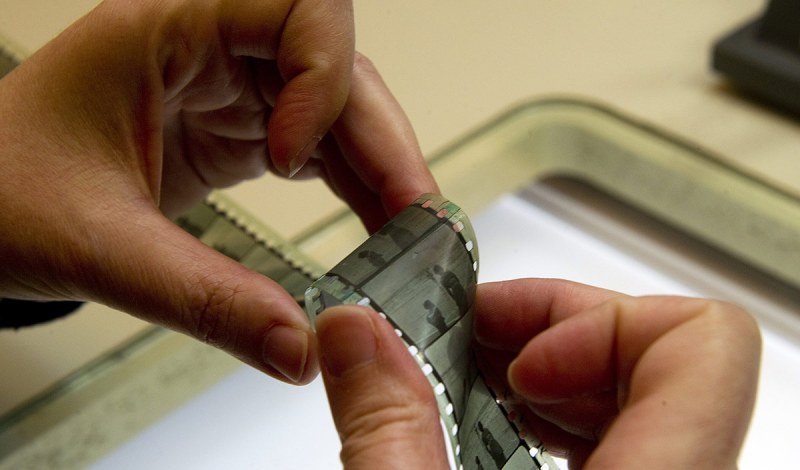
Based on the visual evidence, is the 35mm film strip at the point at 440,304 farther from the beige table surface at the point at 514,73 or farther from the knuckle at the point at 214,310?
the beige table surface at the point at 514,73

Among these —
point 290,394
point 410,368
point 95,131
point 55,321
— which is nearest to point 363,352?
point 410,368

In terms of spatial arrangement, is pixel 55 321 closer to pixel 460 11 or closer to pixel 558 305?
pixel 558 305

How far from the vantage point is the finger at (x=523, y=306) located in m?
0.62

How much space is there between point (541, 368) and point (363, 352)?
13cm

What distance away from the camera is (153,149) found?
0.67 metres

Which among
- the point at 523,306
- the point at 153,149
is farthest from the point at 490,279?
the point at 153,149

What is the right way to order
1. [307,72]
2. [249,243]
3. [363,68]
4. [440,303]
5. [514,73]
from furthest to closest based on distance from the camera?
[514,73] → [249,243] → [363,68] → [307,72] → [440,303]

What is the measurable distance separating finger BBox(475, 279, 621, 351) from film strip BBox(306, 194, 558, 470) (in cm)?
3

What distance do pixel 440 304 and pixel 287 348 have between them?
111 millimetres

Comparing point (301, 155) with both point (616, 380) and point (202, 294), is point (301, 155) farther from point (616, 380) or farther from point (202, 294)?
point (616, 380)

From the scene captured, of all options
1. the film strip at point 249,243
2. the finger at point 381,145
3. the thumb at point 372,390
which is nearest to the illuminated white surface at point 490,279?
the film strip at point 249,243

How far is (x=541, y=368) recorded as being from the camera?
554 mm

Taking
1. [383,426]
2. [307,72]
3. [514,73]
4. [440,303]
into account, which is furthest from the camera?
[514,73]

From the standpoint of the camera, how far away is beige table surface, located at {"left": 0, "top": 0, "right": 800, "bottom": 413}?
1.05m
